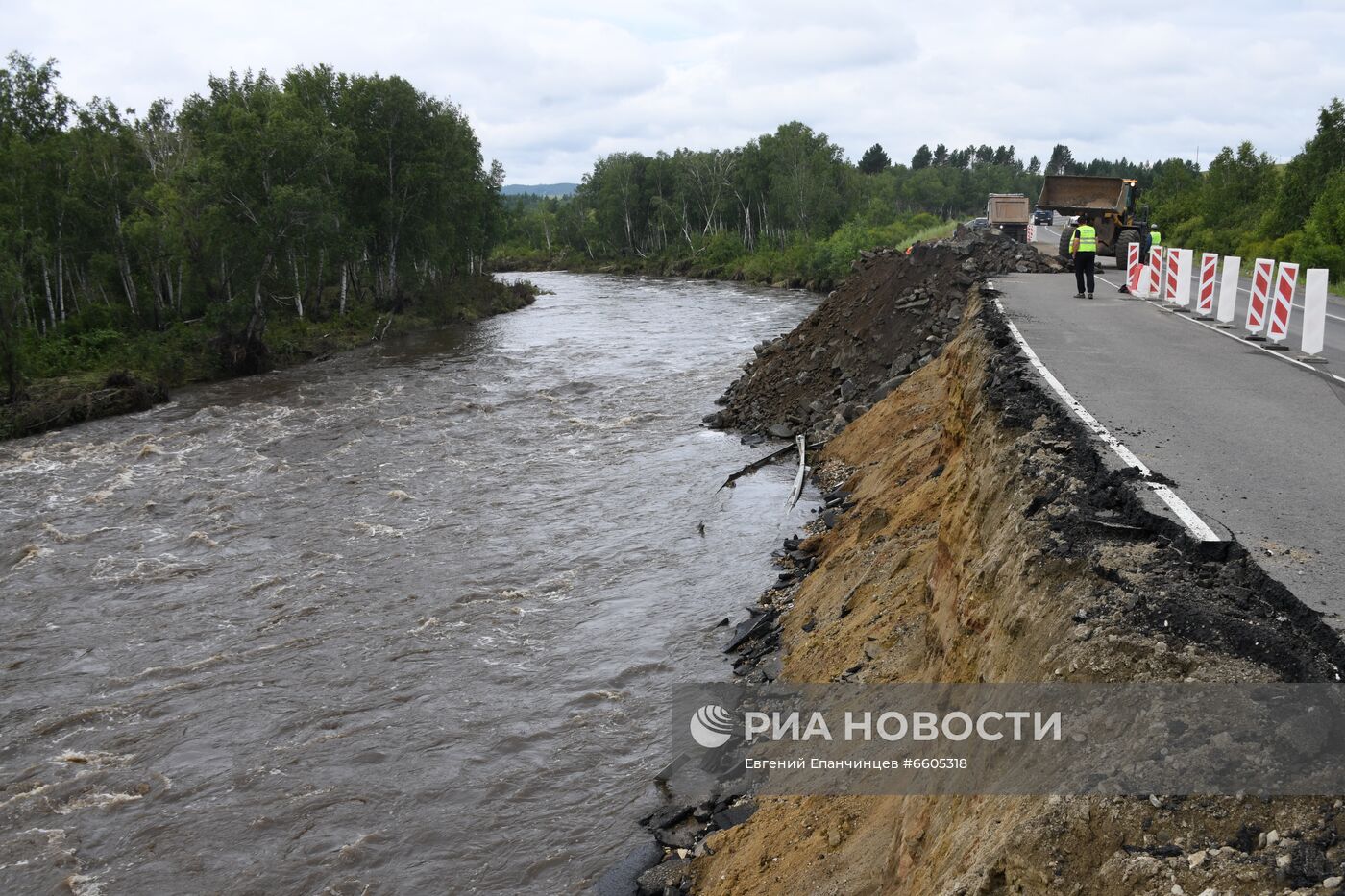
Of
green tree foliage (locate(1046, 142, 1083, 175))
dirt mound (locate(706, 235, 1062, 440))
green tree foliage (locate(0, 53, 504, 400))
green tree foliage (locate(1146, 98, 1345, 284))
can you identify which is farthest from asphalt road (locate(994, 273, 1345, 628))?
green tree foliage (locate(1046, 142, 1083, 175))

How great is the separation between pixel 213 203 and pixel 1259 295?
112 ft

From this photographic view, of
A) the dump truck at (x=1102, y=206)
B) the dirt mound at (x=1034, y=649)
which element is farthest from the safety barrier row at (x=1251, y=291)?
the dirt mound at (x=1034, y=649)

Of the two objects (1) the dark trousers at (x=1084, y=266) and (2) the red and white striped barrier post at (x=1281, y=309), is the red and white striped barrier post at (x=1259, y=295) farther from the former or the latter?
(1) the dark trousers at (x=1084, y=266)

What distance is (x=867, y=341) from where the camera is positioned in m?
24.8

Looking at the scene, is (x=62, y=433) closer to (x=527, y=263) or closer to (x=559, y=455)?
(x=559, y=455)

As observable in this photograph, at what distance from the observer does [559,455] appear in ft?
73.6

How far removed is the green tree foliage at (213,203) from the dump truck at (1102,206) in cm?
2678

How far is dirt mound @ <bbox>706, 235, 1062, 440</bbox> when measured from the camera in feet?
72.1

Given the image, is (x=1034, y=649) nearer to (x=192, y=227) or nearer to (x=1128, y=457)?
(x=1128, y=457)

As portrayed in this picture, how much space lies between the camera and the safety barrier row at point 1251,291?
13.5m

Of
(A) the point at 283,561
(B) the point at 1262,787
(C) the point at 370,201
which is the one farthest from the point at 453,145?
(B) the point at 1262,787

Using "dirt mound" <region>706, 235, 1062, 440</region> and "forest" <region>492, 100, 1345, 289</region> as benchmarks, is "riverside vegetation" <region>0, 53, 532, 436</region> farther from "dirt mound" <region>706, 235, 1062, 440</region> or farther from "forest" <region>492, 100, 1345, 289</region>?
"forest" <region>492, 100, 1345, 289</region>

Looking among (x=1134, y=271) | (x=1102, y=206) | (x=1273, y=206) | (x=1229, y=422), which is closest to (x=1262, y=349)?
(x=1229, y=422)

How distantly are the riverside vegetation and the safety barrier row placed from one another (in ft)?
91.6
